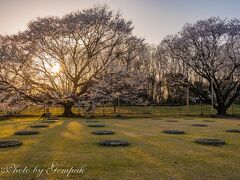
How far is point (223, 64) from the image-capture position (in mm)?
36875

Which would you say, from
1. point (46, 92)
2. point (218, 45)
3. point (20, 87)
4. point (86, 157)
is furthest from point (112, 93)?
point (86, 157)

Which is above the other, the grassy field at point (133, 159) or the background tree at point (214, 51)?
the background tree at point (214, 51)

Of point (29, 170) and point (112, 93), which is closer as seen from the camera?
point (29, 170)

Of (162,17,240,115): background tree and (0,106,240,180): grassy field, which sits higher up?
(162,17,240,115): background tree

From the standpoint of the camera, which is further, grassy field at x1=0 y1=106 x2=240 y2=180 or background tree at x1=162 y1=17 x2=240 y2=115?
background tree at x1=162 y1=17 x2=240 y2=115

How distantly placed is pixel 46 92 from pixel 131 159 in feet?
81.9

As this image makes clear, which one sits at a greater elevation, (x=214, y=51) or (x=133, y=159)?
(x=214, y=51)

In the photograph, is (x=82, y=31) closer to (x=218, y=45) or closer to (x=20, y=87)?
(x=20, y=87)

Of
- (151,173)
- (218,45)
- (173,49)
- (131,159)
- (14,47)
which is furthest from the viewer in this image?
(173,49)

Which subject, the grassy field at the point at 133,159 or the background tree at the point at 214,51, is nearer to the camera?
the grassy field at the point at 133,159

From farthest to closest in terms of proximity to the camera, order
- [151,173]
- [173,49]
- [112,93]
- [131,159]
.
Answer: [173,49]
[112,93]
[131,159]
[151,173]

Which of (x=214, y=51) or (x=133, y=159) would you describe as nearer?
(x=133, y=159)

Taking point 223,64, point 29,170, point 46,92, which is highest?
point 223,64

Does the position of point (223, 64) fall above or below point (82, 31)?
below
